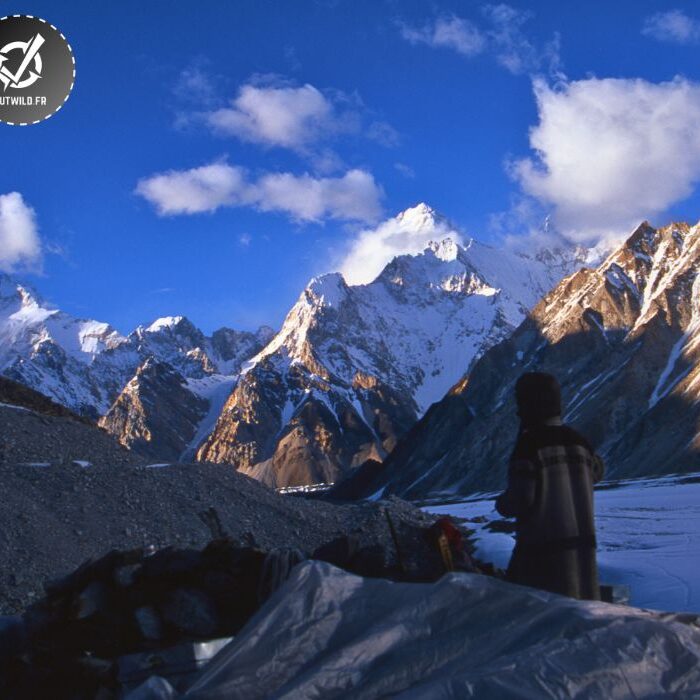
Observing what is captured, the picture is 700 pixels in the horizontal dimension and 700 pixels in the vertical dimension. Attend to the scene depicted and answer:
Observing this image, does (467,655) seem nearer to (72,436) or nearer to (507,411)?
(72,436)

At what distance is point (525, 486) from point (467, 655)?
143 centimetres

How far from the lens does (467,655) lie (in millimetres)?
5293

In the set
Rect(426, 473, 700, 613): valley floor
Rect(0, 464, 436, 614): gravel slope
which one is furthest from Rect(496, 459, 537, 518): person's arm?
Rect(0, 464, 436, 614): gravel slope

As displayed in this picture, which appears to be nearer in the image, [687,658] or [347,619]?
[687,658]

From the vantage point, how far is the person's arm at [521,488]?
6.40 m

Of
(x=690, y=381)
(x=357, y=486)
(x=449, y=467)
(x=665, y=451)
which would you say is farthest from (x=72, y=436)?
(x=357, y=486)

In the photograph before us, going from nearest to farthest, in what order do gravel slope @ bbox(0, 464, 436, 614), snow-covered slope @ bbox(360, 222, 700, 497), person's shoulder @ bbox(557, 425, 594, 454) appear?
person's shoulder @ bbox(557, 425, 594, 454) < gravel slope @ bbox(0, 464, 436, 614) < snow-covered slope @ bbox(360, 222, 700, 497)

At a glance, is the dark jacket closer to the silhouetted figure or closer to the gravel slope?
the silhouetted figure

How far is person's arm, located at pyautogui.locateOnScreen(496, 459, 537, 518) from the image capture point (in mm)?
6402

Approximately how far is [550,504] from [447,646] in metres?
1.47

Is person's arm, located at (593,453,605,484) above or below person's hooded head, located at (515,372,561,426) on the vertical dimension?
below

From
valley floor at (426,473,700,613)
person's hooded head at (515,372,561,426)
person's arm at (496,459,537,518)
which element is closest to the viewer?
person's arm at (496,459,537,518)

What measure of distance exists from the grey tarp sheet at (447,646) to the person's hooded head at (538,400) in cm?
134

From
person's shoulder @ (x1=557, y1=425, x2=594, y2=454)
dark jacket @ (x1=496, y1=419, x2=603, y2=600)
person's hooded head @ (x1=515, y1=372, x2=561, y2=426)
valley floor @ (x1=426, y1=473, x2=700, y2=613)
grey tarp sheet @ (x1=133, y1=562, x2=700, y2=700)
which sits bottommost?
valley floor @ (x1=426, y1=473, x2=700, y2=613)
